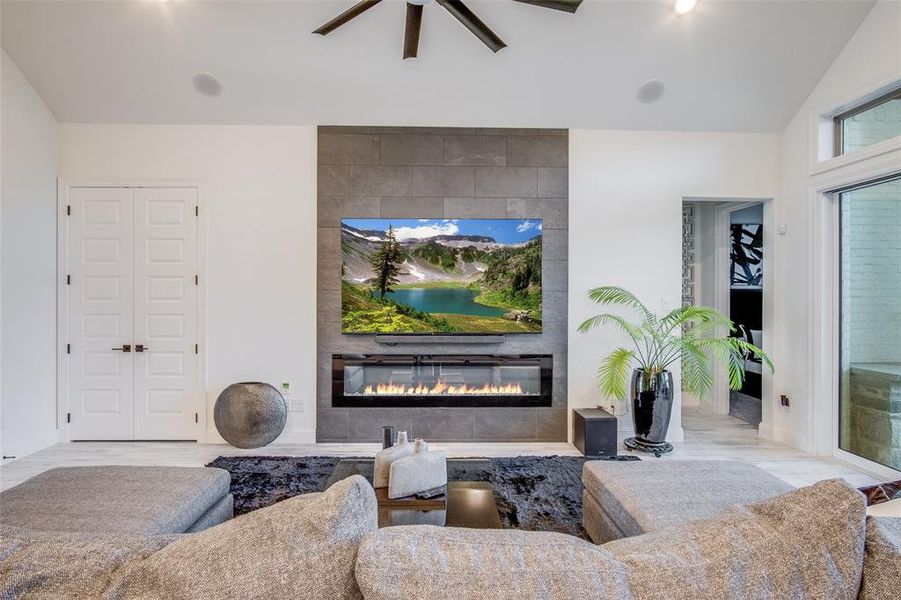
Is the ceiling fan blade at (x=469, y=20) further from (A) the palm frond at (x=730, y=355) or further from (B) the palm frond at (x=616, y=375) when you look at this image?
(A) the palm frond at (x=730, y=355)

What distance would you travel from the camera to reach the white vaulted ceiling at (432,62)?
11.2 feet

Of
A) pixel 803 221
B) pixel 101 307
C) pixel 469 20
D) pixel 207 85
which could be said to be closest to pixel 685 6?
pixel 469 20

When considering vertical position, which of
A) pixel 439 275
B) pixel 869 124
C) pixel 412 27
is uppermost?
pixel 412 27

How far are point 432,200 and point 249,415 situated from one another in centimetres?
239

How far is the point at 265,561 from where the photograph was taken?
2.65 feet

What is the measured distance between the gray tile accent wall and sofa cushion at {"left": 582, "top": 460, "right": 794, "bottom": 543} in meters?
2.01

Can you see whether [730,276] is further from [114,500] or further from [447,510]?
[114,500]

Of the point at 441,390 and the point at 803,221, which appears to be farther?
the point at 441,390

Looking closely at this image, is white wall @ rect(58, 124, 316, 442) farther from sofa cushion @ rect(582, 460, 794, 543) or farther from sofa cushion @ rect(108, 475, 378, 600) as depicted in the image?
sofa cushion @ rect(108, 475, 378, 600)

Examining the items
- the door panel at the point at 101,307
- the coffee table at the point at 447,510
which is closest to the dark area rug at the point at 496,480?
the coffee table at the point at 447,510

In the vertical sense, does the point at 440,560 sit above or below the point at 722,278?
below

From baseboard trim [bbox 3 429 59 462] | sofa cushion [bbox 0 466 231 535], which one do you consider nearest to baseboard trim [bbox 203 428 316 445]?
baseboard trim [bbox 3 429 59 462]

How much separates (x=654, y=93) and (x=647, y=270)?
1.51m

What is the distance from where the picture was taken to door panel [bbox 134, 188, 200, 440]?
421cm
